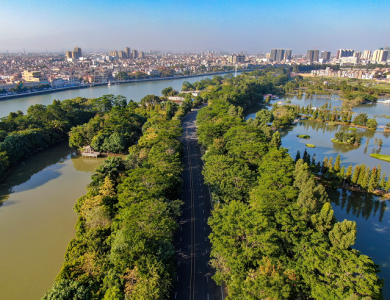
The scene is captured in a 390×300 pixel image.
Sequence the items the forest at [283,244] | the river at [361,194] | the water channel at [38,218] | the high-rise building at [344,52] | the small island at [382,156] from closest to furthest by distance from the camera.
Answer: the forest at [283,244] < the water channel at [38,218] < the river at [361,194] < the small island at [382,156] < the high-rise building at [344,52]

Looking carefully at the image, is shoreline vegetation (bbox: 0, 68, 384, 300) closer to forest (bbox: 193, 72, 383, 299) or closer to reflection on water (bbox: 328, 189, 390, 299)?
forest (bbox: 193, 72, 383, 299)

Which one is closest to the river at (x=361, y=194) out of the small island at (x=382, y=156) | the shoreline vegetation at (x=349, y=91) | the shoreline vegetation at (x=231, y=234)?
the small island at (x=382, y=156)

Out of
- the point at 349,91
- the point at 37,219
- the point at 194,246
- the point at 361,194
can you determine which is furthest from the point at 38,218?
the point at 349,91

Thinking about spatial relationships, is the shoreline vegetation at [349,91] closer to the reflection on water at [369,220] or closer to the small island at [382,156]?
the small island at [382,156]

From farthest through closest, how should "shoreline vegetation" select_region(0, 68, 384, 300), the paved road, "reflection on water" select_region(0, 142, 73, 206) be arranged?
"reflection on water" select_region(0, 142, 73, 206), the paved road, "shoreline vegetation" select_region(0, 68, 384, 300)

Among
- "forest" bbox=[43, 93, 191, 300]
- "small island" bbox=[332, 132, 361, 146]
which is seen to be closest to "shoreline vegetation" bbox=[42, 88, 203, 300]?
"forest" bbox=[43, 93, 191, 300]

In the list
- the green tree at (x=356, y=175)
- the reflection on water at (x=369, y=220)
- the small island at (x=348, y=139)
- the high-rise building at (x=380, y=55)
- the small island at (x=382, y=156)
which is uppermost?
the high-rise building at (x=380, y=55)

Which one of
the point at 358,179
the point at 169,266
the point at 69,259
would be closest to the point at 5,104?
the point at 69,259
